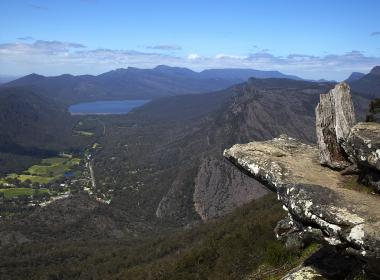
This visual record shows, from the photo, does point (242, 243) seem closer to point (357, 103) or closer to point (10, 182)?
point (357, 103)

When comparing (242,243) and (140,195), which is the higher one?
(242,243)

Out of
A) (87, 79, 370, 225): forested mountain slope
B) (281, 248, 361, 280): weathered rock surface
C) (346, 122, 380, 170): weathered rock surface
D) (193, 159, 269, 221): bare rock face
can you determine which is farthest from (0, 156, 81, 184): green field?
(346, 122, 380, 170): weathered rock surface

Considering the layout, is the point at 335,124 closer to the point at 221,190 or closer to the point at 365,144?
the point at 365,144

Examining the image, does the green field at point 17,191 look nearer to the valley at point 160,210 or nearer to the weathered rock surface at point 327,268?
the valley at point 160,210

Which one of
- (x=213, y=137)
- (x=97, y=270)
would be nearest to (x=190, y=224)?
(x=97, y=270)

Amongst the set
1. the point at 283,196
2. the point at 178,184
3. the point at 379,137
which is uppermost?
the point at 379,137

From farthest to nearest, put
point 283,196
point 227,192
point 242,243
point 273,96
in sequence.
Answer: point 273,96, point 227,192, point 242,243, point 283,196

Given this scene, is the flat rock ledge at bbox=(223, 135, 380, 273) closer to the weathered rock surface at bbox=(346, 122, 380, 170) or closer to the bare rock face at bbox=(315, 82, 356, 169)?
the bare rock face at bbox=(315, 82, 356, 169)
